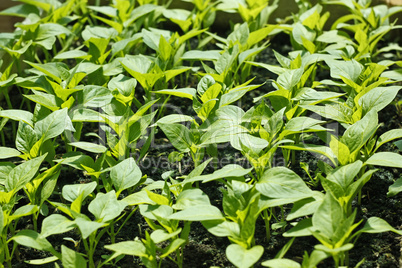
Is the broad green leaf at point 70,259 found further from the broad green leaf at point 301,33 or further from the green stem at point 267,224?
the broad green leaf at point 301,33

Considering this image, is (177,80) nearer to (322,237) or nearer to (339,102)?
(339,102)

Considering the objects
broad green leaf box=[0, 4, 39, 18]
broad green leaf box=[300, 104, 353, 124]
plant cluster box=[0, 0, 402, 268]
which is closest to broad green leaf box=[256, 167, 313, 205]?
plant cluster box=[0, 0, 402, 268]

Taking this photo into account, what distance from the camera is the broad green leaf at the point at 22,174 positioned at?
1.55m

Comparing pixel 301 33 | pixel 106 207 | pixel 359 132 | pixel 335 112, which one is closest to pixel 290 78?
pixel 335 112

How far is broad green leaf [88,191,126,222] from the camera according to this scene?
142 centimetres

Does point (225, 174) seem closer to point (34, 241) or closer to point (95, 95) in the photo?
point (34, 241)

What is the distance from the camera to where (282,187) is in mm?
1448

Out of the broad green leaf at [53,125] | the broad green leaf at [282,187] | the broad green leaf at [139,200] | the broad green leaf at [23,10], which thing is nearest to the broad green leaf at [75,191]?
the broad green leaf at [139,200]

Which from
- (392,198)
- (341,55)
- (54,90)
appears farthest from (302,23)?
(54,90)

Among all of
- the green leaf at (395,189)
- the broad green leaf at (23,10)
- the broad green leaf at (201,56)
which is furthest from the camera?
the broad green leaf at (23,10)

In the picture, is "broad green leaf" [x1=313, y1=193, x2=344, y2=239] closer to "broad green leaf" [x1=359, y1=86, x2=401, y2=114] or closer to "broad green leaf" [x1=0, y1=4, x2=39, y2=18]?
"broad green leaf" [x1=359, y1=86, x2=401, y2=114]

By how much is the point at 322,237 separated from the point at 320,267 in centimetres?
22

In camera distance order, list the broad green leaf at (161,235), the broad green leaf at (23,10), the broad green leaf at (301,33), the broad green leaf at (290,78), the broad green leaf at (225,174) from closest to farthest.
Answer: the broad green leaf at (161,235) → the broad green leaf at (225,174) → the broad green leaf at (290,78) → the broad green leaf at (301,33) → the broad green leaf at (23,10)

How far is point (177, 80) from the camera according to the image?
8.16 ft
